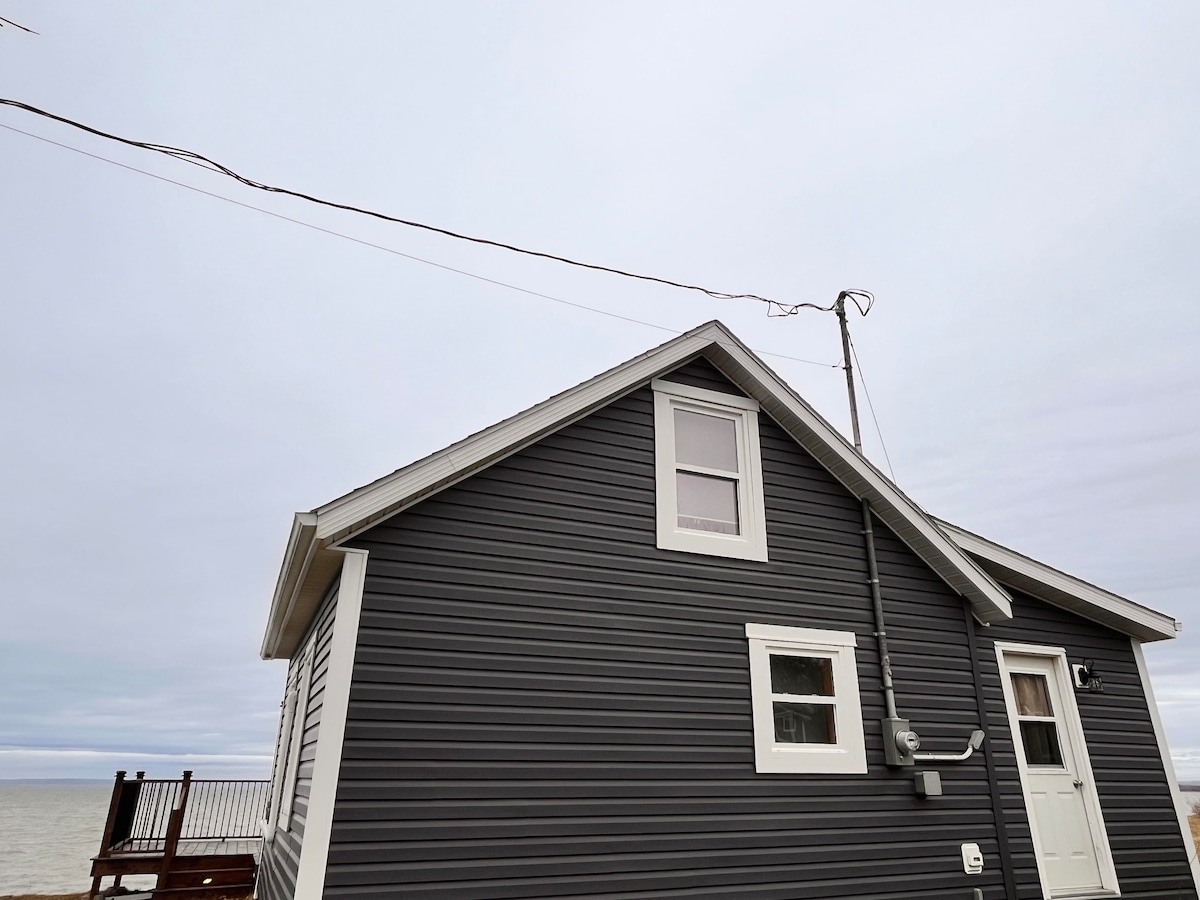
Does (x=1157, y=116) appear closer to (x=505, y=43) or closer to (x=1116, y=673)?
(x=1116, y=673)

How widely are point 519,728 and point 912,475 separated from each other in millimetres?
33146

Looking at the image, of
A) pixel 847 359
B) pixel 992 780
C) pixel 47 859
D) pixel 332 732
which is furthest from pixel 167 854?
pixel 47 859

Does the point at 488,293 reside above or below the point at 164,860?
above

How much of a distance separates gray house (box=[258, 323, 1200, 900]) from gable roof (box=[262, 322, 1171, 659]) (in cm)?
3

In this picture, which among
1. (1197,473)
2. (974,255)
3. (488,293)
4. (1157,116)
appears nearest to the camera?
(1157,116)

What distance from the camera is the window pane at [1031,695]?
8.09m

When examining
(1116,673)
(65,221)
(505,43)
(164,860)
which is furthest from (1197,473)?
(65,221)

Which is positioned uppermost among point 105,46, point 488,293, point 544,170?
point 488,293

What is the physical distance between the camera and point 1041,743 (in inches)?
315

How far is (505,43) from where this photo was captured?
9.87m

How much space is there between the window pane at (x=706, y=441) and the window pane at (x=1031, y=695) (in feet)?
13.4

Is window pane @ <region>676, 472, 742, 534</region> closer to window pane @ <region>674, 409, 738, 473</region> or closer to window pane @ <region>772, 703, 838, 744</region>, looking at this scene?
window pane @ <region>674, 409, 738, 473</region>

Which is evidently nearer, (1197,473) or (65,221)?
(65,221)

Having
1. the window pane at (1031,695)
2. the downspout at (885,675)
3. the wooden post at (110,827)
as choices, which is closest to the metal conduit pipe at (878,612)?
the downspout at (885,675)
